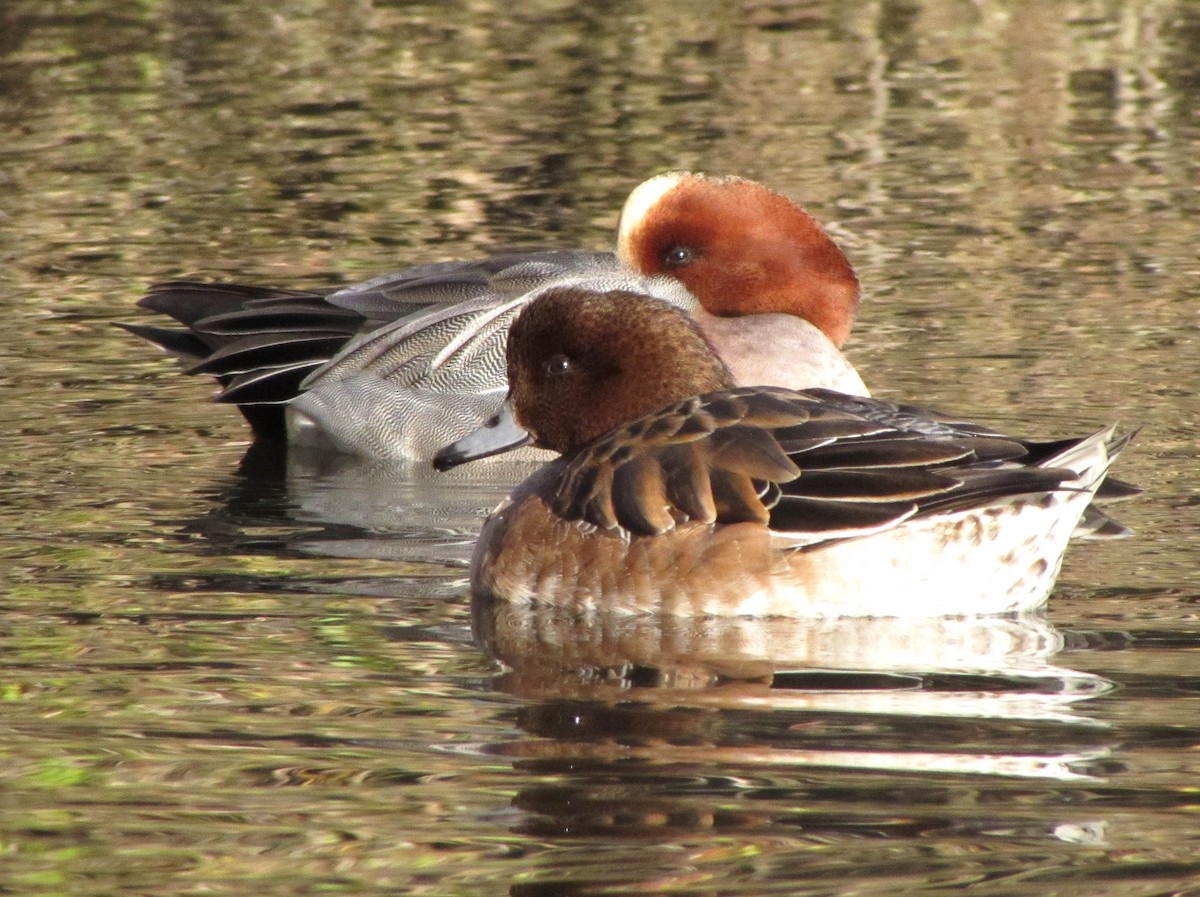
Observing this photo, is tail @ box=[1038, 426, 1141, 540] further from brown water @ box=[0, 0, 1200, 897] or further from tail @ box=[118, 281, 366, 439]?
tail @ box=[118, 281, 366, 439]

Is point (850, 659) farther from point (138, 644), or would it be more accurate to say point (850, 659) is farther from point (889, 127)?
point (889, 127)


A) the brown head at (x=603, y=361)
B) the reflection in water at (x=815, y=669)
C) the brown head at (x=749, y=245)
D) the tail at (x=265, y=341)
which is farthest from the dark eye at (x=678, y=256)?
the reflection in water at (x=815, y=669)

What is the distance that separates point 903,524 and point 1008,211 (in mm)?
6669

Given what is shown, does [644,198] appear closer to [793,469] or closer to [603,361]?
[603,361]

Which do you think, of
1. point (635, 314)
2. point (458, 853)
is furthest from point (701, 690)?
point (635, 314)

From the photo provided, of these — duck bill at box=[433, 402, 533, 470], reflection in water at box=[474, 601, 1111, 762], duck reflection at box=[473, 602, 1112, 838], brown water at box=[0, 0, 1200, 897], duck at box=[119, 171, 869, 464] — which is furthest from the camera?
duck at box=[119, 171, 869, 464]

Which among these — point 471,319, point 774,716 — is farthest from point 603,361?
point 471,319

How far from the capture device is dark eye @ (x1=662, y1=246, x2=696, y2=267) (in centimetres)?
777

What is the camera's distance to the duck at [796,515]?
18.6ft

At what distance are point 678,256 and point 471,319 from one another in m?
0.99

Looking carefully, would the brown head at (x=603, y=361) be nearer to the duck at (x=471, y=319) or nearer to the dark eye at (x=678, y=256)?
the duck at (x=471, y=319)

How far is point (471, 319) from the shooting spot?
27.5 feet

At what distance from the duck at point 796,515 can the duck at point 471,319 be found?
1530mm

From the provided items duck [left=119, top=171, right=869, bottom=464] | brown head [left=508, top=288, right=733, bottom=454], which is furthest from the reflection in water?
duck [left=119, top=171, right=869, bottom=464]
